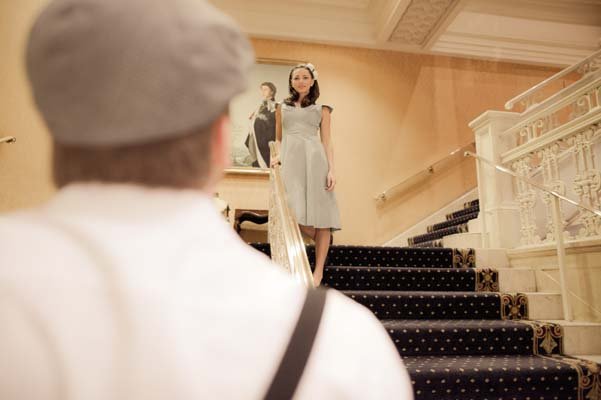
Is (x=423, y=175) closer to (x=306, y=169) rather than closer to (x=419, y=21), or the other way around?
(x=419, y=21)

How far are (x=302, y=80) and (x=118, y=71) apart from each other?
3.30 m

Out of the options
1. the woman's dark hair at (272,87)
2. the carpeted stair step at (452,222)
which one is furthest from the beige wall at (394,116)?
the woman's dark hair at (272,87)

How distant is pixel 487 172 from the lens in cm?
443

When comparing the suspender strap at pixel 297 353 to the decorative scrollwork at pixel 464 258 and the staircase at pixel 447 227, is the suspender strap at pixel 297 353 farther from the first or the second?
the staircase at pixel 447 227

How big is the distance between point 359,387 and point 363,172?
248 inches

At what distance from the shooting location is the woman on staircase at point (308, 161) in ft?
11.3

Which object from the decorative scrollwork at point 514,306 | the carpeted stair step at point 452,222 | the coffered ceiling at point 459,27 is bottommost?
the decorative scrollwork at point 514,306

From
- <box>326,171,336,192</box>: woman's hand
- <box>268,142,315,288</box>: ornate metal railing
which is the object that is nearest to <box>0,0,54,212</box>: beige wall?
<box>268,142,315,288</box>: ornate metal railing

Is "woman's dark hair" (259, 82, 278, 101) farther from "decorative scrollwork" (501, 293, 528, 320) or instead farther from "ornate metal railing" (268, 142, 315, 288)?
"decorative scrollwork" (501, 293, 528, 320)

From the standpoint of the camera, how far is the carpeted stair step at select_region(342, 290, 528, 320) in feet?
10.4

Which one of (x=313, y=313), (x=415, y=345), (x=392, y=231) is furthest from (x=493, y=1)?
(x=313, y=313)

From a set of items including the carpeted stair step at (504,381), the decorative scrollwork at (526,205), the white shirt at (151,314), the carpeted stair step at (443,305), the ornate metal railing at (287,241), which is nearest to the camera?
the white shirt at (151,314)

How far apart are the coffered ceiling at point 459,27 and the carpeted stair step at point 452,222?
2.81 meters

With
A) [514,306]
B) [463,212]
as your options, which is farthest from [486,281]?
[463,212]
